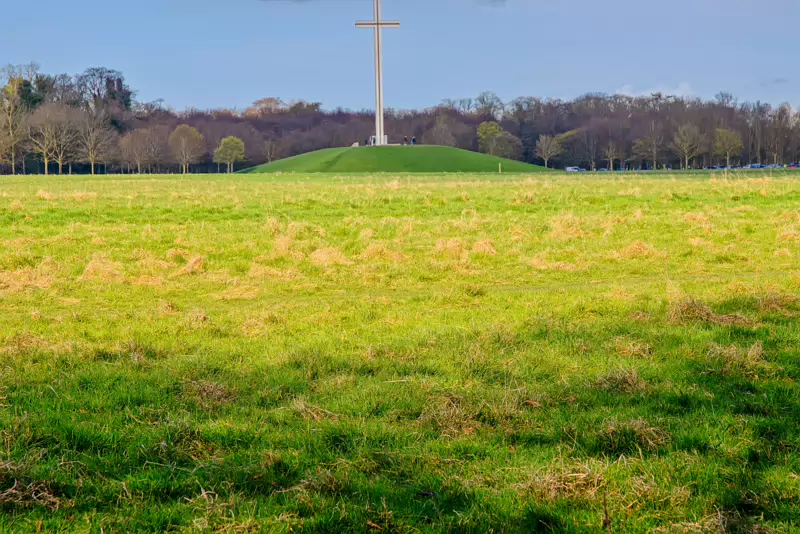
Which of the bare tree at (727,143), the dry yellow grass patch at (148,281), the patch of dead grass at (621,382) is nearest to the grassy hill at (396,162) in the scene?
the bare tree at (727,143)

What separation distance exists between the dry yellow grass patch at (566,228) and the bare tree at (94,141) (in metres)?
108

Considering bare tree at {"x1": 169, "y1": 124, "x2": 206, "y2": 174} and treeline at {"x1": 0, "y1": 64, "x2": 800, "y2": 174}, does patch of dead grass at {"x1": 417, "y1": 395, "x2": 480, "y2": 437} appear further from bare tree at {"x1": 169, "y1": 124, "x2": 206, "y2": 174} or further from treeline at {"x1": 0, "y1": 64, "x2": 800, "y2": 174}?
bare tree at {"x1": 169, "y1": 124, "x2": 206, "y2": 174}

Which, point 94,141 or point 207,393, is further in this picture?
point 94,141

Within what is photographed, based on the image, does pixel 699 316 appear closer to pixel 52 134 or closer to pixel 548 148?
pixel 52 134

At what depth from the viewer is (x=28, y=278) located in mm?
15797

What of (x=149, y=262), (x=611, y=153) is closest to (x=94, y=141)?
(x=611, y=153)

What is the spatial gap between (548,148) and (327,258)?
157m

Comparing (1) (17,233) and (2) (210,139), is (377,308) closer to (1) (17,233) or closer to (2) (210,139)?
(1) (17,233)

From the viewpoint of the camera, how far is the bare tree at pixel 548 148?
167 m

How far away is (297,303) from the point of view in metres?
13.9

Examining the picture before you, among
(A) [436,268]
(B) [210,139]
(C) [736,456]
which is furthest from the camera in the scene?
(B) [210,139]

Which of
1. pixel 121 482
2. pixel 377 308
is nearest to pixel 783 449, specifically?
pixel 121 482

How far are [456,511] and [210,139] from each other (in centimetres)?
18831

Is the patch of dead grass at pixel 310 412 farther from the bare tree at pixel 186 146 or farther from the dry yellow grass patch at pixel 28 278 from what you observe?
the bare tree at pixel 186 146
